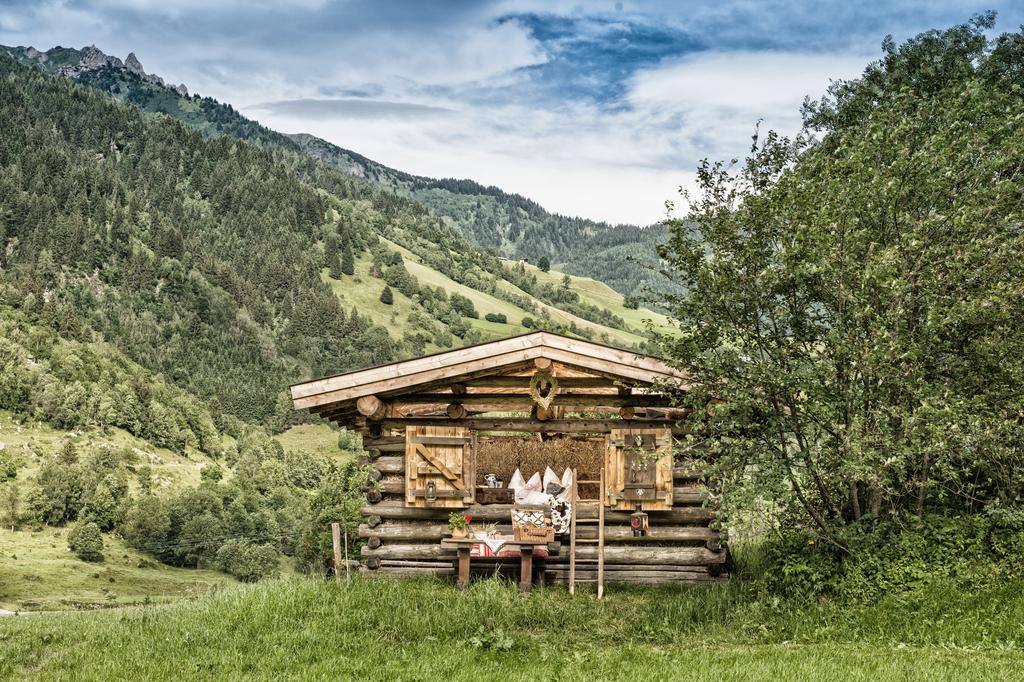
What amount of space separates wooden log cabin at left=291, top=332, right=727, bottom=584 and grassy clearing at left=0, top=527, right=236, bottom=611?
153 feet

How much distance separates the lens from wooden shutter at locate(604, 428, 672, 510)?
581 inches

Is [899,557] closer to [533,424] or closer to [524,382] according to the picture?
[533,424]

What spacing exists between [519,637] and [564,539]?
3667 millimetres

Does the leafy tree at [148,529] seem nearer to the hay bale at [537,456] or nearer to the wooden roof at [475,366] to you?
the hay bale at [537,456]

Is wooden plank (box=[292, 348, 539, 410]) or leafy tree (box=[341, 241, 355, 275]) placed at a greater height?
leafy tree (box=[341, 241, 355, 275])

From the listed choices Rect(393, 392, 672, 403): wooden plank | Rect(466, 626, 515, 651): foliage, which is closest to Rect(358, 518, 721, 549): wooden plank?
Rect(393, 392, 672, 403): wooden plank


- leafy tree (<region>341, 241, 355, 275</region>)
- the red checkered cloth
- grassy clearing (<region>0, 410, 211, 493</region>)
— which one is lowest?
grassy clearing (<region>0, 410, 211, 493</region>)

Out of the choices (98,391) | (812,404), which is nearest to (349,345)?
(98,391)

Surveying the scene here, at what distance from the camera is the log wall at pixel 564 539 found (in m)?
14.9

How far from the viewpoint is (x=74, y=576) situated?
73.6 m

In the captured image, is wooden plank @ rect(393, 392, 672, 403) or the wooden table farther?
wooden plank @ rect(393, 392, 672, 403)

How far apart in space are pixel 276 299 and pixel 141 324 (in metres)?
29.5

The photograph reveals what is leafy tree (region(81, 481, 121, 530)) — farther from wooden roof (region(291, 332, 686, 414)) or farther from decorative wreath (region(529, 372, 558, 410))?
decorative wreath (region(529, 372, 558, 410))

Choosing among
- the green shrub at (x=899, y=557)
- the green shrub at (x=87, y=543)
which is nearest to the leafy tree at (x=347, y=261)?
the green shrub at (x=87, y=543)
